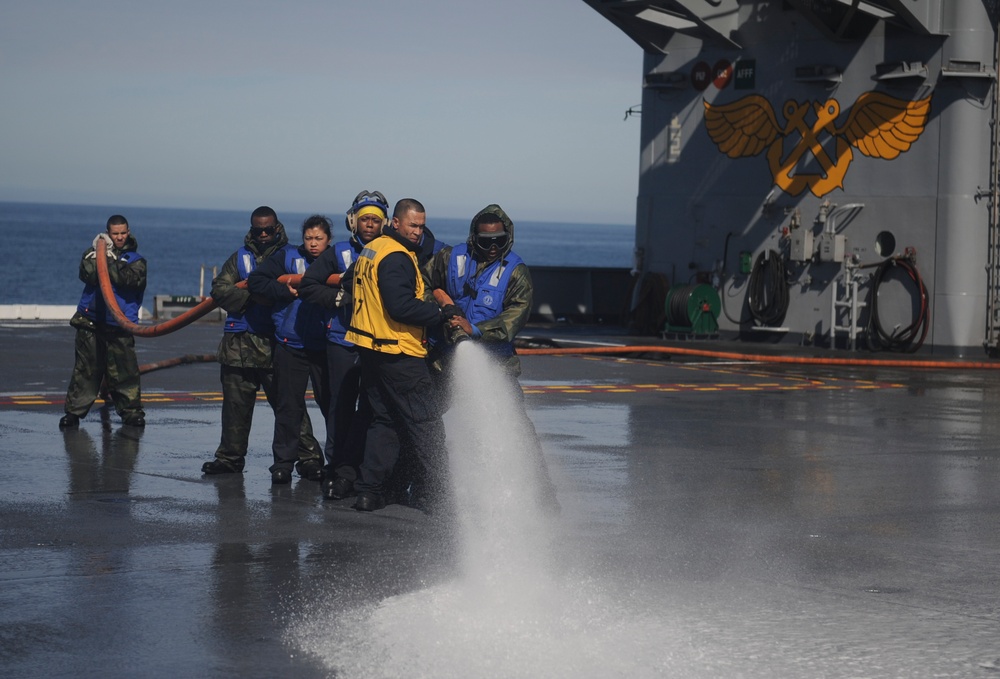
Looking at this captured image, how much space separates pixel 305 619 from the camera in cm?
639

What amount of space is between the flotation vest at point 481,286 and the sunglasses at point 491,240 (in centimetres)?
13

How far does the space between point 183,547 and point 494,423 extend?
2.38m

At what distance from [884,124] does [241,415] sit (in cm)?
1633

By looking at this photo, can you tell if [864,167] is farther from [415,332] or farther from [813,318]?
[415,332]

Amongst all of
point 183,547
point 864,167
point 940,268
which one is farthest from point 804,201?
point 183,547

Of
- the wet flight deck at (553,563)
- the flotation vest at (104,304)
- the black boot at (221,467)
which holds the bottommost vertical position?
the wet flight deck at (553,563)

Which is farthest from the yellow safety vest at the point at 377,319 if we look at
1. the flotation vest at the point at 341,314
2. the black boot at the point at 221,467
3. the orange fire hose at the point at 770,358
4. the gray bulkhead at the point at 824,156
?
the gray bulkhead at the point at 824,156

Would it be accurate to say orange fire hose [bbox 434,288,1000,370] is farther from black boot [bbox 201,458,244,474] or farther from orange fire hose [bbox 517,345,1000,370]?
black boot [bbox 201,458,244,474]

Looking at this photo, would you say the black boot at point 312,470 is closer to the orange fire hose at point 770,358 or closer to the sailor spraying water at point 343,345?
the sailor spraying water at point 343,345

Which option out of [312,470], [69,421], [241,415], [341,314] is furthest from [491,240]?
[69,421]

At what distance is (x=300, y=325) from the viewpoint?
10.2 metres

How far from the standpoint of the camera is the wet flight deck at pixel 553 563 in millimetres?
5863

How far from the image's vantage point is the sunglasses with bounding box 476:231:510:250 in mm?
9227

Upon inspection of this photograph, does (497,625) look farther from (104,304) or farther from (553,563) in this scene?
(104,304)
